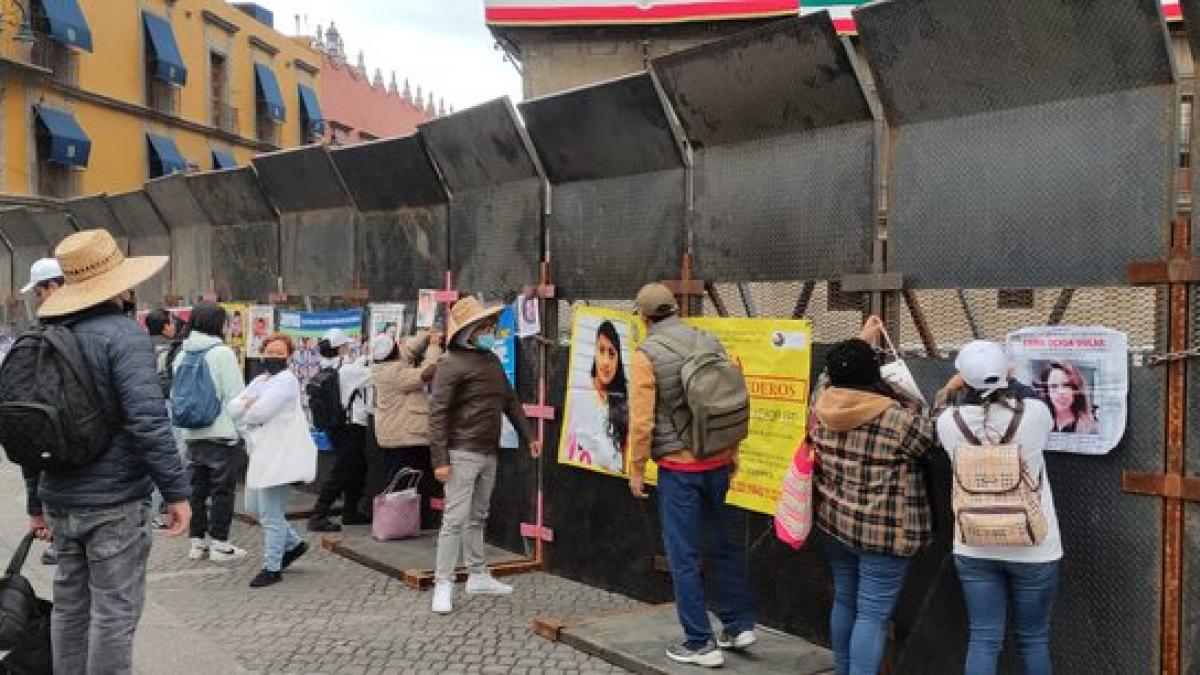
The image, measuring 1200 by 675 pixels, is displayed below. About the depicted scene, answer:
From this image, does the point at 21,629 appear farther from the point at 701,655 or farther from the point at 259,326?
the point at 259,326

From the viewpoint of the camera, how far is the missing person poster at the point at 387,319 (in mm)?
8570

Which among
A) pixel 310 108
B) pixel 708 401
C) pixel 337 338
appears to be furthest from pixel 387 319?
pixel 310 108

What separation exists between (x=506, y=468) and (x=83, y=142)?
88.2 feet

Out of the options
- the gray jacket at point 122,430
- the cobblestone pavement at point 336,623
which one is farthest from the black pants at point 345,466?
the gray jacket at point 122,430

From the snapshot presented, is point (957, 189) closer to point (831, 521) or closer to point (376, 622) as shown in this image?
point (831, 521)

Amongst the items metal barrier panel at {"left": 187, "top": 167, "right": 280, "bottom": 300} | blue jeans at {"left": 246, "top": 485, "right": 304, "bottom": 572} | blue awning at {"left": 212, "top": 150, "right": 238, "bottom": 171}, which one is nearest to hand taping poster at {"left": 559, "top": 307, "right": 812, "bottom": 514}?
blue jeans at {"left": 246, "top": 485, "right": 304, "bottom": 572}

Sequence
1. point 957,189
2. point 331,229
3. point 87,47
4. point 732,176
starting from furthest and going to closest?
point 87,47 → point 331,229 → point 732,176 → point 957,189

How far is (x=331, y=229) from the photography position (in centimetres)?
959

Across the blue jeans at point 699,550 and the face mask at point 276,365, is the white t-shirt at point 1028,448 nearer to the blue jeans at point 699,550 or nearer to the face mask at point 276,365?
the blue jeans at point 699,550

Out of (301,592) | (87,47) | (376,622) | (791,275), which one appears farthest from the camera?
(87,47)

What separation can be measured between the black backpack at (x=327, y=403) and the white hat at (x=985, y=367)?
5653 mm

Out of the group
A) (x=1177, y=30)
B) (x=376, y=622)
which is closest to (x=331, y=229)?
(x=376, y=622)

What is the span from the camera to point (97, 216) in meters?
13.4

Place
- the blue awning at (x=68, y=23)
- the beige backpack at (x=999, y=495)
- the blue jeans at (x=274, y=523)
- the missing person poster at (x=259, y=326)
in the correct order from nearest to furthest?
1. the beige backpack at (x=999, y=495)
2. the blue jeans at (x=274, y=523)
3. the missing person poster at (x=259, y=326)
4. the blue awning at (x=68, y=23)
